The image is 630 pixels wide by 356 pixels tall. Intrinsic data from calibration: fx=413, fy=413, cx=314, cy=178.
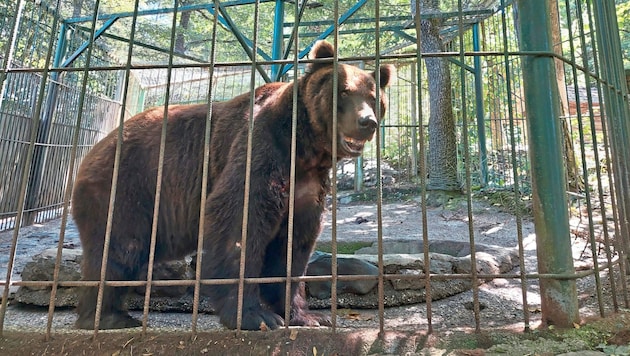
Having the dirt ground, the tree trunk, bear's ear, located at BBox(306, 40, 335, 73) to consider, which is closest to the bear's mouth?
the dirt ground

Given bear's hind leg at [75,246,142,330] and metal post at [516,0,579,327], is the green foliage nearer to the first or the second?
metal post at [516,0,579,327]

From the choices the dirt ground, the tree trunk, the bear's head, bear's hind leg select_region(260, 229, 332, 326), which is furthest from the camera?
the tree trunk

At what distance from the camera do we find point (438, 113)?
11.0 m

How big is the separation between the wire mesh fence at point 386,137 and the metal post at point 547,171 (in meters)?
0.01

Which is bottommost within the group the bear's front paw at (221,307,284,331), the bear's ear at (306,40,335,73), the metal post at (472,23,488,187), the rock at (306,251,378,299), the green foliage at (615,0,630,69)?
the bear's front paw at (221,307,284,331)

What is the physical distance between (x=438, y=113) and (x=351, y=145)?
8.34 m

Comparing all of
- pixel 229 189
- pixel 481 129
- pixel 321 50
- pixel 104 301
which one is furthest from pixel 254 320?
pixel 481 129

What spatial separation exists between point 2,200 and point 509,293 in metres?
8.92

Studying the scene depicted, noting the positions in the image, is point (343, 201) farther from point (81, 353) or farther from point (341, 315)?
point (81, 353)

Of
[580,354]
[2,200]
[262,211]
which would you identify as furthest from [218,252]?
[2,200]

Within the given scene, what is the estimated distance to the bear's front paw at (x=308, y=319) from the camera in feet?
10.2

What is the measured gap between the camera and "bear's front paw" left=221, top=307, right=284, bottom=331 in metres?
2.63

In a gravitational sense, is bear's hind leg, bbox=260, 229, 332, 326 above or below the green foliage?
below

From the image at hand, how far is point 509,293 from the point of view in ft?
12.8
